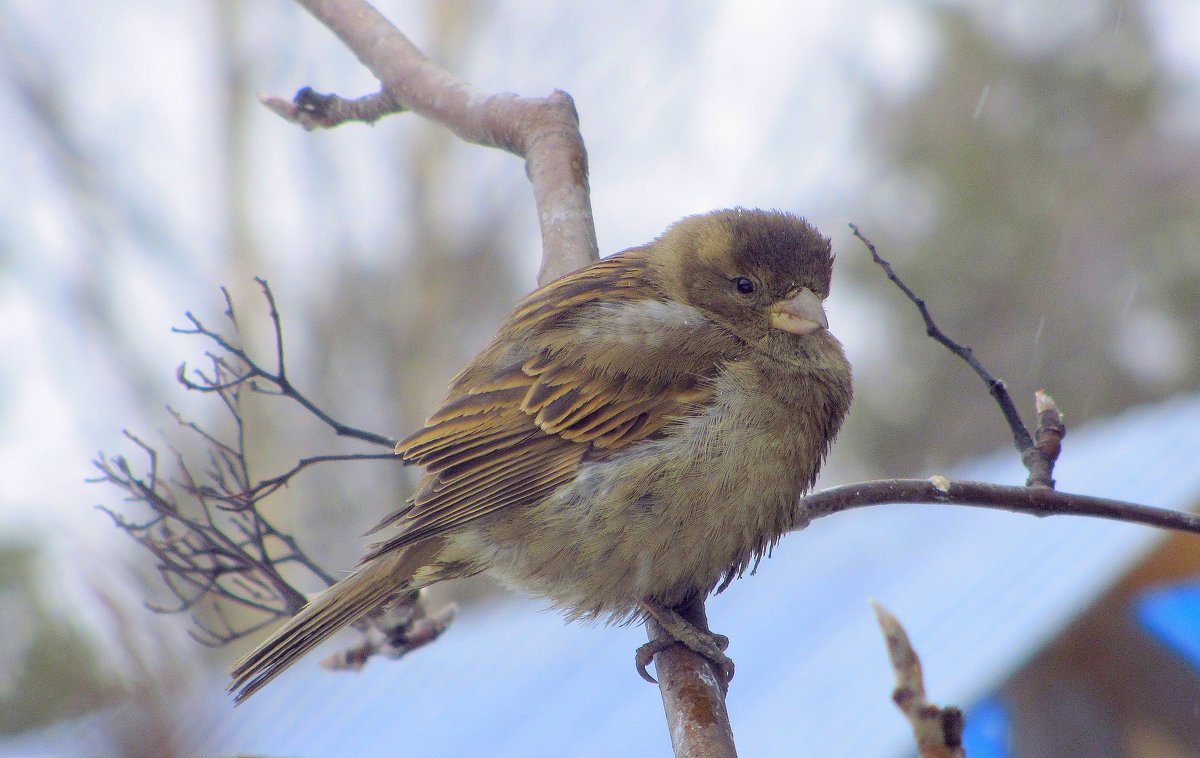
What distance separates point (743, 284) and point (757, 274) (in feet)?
0.17

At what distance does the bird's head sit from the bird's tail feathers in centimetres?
111

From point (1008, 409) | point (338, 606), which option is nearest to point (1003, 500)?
point (1008, 409)

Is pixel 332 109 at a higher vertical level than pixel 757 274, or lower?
higher

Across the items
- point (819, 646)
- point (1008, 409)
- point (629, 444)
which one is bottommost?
point (1008, 409)

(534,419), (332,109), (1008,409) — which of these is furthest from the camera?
(332,109)

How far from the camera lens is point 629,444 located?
3152mm

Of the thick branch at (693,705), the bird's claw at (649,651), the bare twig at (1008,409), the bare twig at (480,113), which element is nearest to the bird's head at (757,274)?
the bare twig at (480,113)

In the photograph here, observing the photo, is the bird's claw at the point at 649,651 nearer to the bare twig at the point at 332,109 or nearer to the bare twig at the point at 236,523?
the bare twig at the point at 236,523

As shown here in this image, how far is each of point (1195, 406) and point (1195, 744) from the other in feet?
8.58

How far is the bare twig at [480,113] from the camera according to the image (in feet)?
11.2

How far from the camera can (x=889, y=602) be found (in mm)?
5891

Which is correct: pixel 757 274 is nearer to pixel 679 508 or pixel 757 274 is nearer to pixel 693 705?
pixel 679 508

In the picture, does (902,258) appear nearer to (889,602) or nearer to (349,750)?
(889,602)

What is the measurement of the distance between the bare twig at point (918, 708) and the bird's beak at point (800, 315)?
6.52ft
